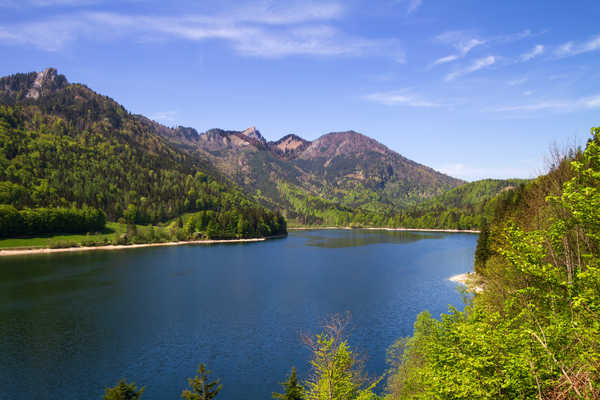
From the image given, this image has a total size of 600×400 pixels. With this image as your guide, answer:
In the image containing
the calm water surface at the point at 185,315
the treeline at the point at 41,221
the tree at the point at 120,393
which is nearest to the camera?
the tree at the point at 120,393

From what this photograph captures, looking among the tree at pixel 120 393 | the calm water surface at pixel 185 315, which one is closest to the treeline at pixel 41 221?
the calm water surface at pixel 185 315

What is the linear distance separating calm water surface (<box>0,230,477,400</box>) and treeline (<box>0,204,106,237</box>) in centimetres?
3177

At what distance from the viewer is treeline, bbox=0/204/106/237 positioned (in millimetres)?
166125

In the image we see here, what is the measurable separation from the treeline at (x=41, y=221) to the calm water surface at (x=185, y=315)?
31.8 m

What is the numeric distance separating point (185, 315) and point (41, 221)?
5899 inches

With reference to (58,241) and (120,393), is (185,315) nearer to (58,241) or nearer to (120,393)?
(120,393)

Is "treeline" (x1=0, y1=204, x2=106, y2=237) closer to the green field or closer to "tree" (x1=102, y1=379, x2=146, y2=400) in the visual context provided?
the green field

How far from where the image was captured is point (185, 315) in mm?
75938

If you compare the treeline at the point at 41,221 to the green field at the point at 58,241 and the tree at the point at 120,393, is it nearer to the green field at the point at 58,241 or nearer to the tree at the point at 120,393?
the green field at the point at 58,241

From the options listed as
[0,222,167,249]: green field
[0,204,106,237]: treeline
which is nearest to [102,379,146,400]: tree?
[0,222,167,249]: green field

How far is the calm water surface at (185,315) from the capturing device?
1949 inches

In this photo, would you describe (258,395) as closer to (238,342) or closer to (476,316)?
(238,342)

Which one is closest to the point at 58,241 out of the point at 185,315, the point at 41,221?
the point at 41,221

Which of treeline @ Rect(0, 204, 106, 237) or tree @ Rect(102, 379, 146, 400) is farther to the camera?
treeline @ Rect(0, 204, 106, 237)
